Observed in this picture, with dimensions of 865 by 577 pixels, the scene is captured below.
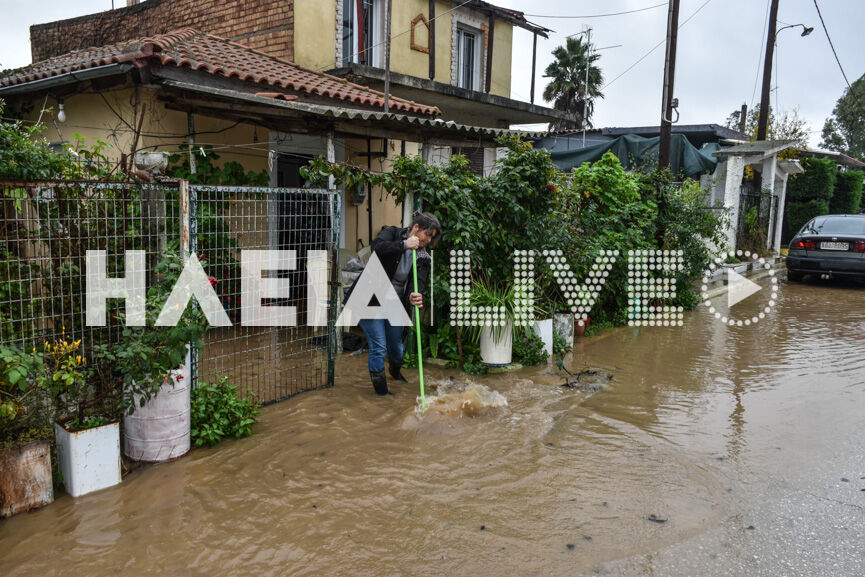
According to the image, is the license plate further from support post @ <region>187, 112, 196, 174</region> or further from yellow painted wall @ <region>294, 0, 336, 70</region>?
support post @ <region>187, 112, 196, 174</region>

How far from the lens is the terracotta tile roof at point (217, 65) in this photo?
682cm

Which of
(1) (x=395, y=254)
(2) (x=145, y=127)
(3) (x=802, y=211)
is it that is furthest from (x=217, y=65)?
(3) (x=802, y=211)

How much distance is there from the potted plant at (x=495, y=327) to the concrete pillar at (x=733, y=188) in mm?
10570

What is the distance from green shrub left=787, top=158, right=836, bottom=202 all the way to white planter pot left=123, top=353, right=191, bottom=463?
22495 millimetres

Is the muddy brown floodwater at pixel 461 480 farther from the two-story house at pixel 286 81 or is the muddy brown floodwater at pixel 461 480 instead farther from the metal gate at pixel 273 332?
the two-story house at pixel 286 81

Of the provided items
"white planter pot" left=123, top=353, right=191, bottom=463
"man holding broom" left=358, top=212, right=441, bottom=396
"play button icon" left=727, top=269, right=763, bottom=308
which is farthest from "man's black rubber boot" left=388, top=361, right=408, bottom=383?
"play button icon" left=727, top=269, right=763, bottom=308

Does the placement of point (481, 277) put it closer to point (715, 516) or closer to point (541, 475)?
point (541, 475)

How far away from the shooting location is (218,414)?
15.3ft

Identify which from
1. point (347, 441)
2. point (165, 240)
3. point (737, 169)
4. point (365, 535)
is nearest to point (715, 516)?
point (365, 535)

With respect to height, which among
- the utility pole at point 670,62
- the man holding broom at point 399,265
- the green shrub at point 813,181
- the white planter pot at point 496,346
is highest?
the utility pole at point 670,62

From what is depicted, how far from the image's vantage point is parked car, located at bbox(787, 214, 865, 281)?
515 inches

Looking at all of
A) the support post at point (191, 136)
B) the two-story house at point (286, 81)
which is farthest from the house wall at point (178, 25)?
the support post at point (191, 136)

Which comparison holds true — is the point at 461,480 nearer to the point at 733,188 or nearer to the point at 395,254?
the point at 395,254

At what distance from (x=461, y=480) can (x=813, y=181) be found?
21576mm
